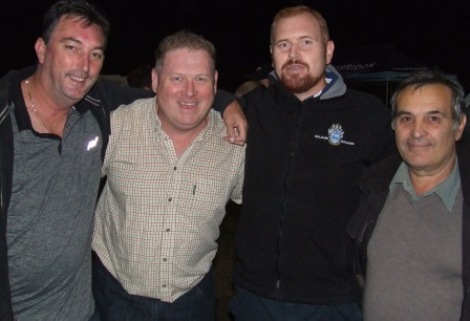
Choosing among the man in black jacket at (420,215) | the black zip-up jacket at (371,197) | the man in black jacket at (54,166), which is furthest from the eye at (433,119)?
the man in black jacket at (54,166)

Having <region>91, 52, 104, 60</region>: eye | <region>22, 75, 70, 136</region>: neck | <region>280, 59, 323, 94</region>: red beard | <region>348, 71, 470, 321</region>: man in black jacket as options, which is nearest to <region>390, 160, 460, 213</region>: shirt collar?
<region>348, 71, 470, 321</region>: man in black jacket

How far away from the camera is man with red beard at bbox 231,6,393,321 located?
10.3ft

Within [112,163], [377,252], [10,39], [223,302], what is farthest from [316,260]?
[10,39]

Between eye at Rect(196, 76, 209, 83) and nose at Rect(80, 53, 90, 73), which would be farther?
eye at Rect(196, 76, 209, 83)

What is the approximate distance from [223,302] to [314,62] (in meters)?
3.63

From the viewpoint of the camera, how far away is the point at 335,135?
315cm

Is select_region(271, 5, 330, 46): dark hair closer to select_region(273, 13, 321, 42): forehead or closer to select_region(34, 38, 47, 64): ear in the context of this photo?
select_region(273, 13, 321, 42): forehead

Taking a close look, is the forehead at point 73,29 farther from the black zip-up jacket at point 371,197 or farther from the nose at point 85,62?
the black zip-up jacket at point 371,197

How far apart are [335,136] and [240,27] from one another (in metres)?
25.5

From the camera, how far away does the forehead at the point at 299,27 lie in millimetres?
3268

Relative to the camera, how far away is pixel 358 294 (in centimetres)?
325

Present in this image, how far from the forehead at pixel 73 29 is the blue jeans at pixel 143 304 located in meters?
1.47

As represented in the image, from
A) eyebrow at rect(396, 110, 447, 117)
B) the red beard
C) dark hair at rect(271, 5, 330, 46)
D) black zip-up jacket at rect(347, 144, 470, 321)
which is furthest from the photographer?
dark hair at rect(271, 5, 330, 46)

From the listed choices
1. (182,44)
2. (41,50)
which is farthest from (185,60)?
(41,50)
